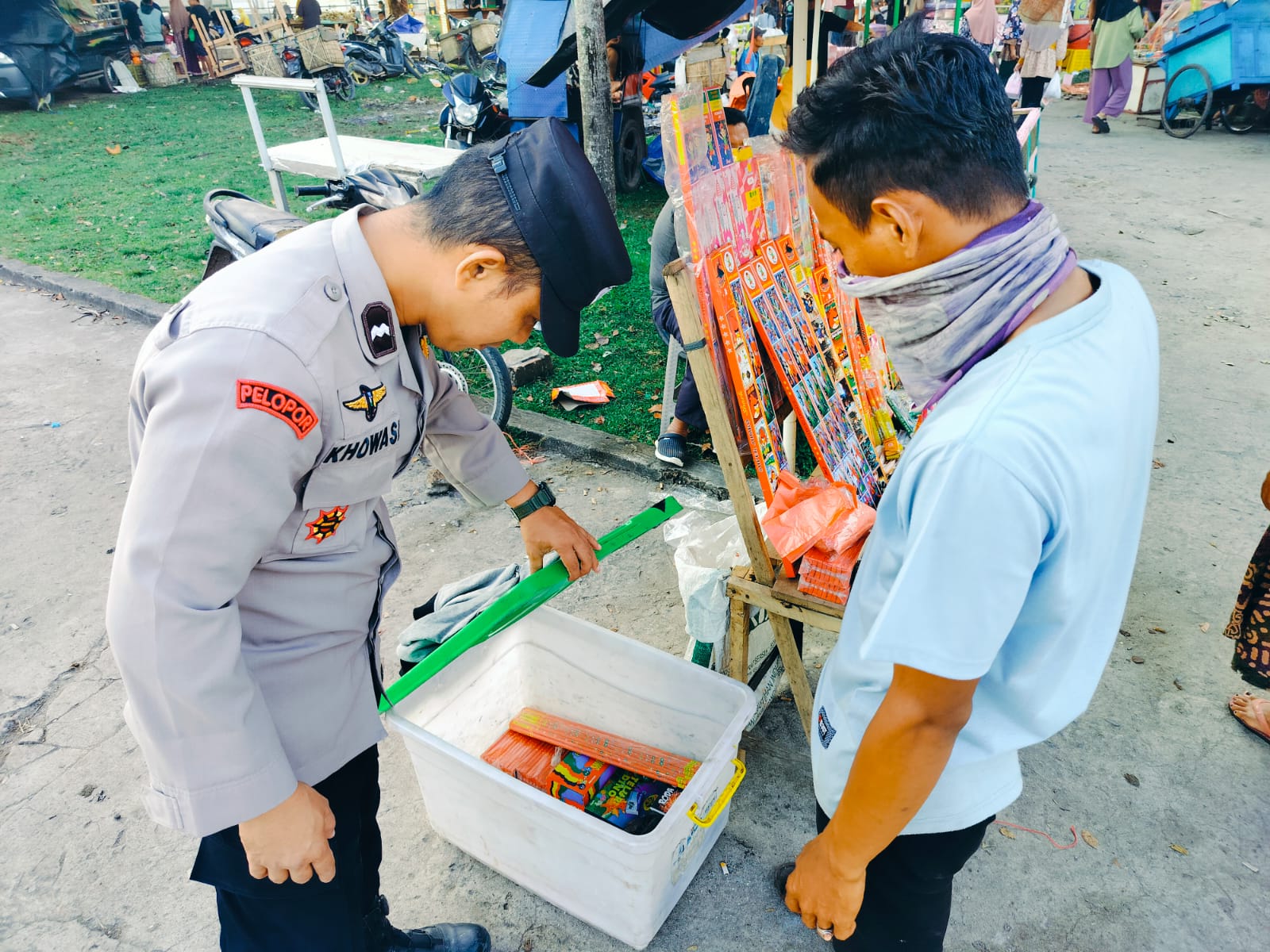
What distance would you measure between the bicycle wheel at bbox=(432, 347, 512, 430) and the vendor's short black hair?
2729 millimetres

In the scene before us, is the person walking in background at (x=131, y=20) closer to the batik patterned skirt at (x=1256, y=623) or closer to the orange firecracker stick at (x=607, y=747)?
the orange firecracker stick at (x=607, y=747)

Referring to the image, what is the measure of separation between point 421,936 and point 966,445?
1747 mm

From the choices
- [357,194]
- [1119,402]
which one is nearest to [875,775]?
[1119,402]

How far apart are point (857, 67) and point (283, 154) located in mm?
5375

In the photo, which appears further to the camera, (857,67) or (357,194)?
(357,194)

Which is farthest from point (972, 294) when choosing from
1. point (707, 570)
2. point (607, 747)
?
point (607, 747)

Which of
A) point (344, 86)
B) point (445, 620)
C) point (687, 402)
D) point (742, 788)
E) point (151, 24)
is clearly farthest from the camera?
point (151, 24)

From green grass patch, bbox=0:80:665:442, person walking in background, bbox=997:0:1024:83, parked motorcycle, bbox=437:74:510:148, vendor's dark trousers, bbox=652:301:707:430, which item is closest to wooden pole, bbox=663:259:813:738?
vendor's dark trousers, bbox=652:301:707:430

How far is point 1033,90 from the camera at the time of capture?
939 centimetres

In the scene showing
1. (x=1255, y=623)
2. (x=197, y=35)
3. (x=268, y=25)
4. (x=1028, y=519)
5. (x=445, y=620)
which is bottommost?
(x=1255, y=623)

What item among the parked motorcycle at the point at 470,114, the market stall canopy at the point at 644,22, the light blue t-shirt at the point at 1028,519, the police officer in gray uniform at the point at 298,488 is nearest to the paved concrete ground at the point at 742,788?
→ the police officer in gray uniform at the point at 298,488

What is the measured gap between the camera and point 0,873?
2.17 metres

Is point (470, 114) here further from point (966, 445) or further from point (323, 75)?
point (323, 75)

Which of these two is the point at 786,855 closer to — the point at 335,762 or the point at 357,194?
the point at 335,762
